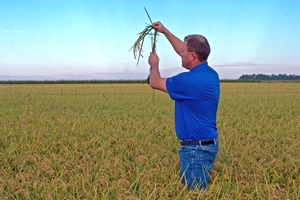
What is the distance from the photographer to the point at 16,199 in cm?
327

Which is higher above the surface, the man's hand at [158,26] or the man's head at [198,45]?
the man's hand at [158,26]

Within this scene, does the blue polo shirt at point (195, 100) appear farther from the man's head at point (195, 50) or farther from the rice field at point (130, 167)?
the rice field at point (130, 167)

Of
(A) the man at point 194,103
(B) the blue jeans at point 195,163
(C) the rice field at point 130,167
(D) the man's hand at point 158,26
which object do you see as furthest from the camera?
(D) the man's hand at point 158,26

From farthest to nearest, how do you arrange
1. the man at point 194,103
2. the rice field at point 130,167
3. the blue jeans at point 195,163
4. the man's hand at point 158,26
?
the man's hand at point 158,26 < the blue jeans at point 195,163 < the man at point 194,103 < the rice field at point 130,167

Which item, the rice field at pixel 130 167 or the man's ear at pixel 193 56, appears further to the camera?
the man's ear at pixel 193 56

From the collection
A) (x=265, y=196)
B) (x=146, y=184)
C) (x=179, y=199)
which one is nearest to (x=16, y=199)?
(x=146, y=184)

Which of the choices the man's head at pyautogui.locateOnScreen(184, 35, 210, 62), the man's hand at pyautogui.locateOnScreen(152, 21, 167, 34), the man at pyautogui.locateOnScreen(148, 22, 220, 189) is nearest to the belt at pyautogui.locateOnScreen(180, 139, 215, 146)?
the man at pyautogui.locateOnScreen(148, 22, 220, 189)

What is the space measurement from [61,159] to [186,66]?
230 cm

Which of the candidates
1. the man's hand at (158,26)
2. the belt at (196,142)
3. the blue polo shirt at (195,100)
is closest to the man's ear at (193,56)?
the blue polo shirt at (195,100)

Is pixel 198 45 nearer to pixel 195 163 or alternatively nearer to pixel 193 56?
pixel 193 56

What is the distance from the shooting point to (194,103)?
3.50 m

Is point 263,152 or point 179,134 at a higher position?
point 179,134

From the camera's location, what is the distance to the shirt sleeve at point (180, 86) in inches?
134

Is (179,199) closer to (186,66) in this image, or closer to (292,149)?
(186,66)
